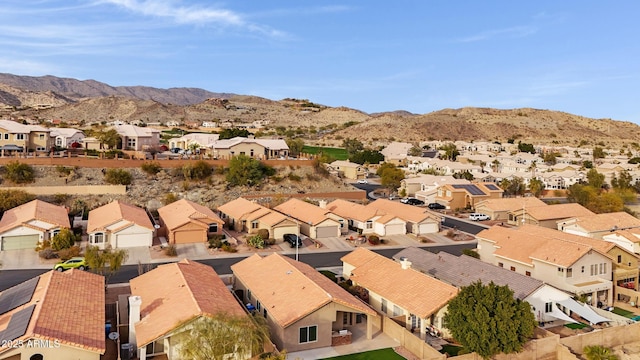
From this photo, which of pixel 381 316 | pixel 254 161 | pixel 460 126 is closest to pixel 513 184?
pixel 254 161

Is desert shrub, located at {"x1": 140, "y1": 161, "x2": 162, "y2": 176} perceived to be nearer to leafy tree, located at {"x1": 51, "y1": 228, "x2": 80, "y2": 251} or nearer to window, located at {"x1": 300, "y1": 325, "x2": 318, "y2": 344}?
leafy tree, located at {"x1": 51, "y1": 228, "x2": 80, "y2": 251}

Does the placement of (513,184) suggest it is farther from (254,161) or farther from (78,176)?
(78,176)

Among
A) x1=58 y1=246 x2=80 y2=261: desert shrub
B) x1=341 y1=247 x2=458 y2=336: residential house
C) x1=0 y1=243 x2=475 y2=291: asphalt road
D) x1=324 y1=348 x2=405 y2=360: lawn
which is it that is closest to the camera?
x1=324 y1=348 x2=405 y2=360: lawn

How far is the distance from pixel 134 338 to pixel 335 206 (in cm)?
3637

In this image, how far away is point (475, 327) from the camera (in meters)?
22.0

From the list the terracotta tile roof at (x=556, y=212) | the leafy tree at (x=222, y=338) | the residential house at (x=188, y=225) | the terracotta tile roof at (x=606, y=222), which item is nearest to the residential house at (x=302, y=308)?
the leafy tree at (x=222, y=338)

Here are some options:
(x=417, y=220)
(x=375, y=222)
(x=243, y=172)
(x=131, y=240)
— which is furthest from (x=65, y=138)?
(x=417, y=220)

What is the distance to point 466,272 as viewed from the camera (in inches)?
1217

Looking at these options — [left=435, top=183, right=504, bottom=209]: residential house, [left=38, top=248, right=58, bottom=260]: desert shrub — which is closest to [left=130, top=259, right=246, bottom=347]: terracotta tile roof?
[left=38, top=248, right=58, bottom=260]: desert shrub

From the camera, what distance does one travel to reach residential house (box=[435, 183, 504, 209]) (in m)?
65.9

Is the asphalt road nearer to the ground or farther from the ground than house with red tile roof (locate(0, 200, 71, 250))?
nearer to the ground

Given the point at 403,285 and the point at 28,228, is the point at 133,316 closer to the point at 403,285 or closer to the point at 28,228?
the point at 403,285

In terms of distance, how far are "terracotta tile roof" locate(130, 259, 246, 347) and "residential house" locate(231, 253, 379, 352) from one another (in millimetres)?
1793

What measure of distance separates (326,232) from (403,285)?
20.3 meters
